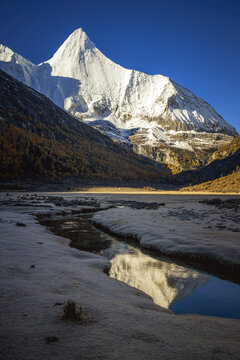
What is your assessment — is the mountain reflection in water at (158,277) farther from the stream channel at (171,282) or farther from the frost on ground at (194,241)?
the frost on ground at (194,241)

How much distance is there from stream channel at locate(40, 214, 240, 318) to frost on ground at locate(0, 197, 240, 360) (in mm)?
1138

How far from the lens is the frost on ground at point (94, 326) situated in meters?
2.71

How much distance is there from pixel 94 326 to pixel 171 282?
4.61m

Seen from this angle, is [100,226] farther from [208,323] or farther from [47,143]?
[47,143]

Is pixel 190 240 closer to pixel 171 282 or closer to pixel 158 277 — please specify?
pixel 158 277

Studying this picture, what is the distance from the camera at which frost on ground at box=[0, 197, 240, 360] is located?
271cm

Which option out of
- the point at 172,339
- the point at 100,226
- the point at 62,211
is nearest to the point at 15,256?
the point at 172,339

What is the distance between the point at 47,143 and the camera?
10588cm

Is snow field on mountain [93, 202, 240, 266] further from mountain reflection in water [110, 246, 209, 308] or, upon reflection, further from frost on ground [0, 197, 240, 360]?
frost on ground [0, 197, 240, 360]

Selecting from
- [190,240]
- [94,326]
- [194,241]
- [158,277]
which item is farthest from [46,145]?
[94,326]

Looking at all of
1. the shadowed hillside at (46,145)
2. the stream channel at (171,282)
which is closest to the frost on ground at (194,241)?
the stream channel at (171,282)

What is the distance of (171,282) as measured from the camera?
732 centimetres

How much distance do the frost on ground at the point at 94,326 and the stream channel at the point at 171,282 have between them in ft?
3.73

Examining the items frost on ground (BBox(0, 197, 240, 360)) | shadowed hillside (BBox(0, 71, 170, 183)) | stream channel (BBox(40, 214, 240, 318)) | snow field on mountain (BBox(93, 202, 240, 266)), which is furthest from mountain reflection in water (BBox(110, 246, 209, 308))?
shadowed hillside (BBox(0, 71, 170, 183))
